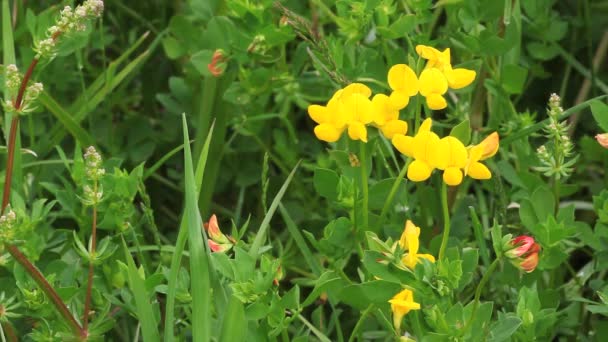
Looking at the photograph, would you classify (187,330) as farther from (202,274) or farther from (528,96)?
(528,96)

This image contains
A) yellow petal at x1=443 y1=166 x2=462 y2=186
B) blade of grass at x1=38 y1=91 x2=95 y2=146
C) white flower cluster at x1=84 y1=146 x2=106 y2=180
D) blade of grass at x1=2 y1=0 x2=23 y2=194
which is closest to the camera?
yellow petal at x1=443 y1=166 x2=462 y2=186

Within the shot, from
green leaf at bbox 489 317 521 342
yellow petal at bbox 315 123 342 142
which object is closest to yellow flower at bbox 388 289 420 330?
green leaf at bbox 489 317 521 342

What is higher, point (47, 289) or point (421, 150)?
point (421, 150)

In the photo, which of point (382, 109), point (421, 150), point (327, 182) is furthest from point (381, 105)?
point (327, 182)

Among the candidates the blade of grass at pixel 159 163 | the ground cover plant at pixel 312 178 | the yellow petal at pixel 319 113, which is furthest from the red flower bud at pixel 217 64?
the yellow petal at pixel 319 113

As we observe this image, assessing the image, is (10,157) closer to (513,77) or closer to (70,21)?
(70,21)

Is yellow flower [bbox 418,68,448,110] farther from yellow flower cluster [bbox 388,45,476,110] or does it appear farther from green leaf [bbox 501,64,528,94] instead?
green leaf [bbox 501,64,528,94]
